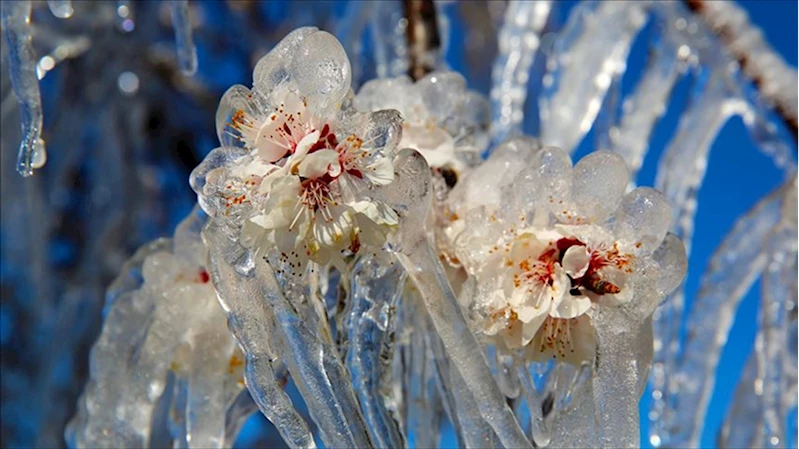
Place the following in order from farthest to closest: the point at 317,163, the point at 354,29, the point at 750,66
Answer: the point at 354,29 → the point at 750,66 → the point at 317,163

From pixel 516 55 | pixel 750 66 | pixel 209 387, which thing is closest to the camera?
pixel 209 387

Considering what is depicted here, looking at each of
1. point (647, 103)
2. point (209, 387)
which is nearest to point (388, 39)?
point (647, 103)

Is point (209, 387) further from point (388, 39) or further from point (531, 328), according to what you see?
point (388, 39)

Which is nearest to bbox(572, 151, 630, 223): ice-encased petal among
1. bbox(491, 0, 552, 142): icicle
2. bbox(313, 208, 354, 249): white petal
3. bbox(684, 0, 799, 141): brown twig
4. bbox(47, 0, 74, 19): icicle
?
bbox(313, 208, 354, 249): white petal

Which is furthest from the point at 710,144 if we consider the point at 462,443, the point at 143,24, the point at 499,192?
the point at 143,24

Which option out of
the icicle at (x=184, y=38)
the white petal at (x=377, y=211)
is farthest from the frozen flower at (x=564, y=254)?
the icicle at (x=184, y=38)
